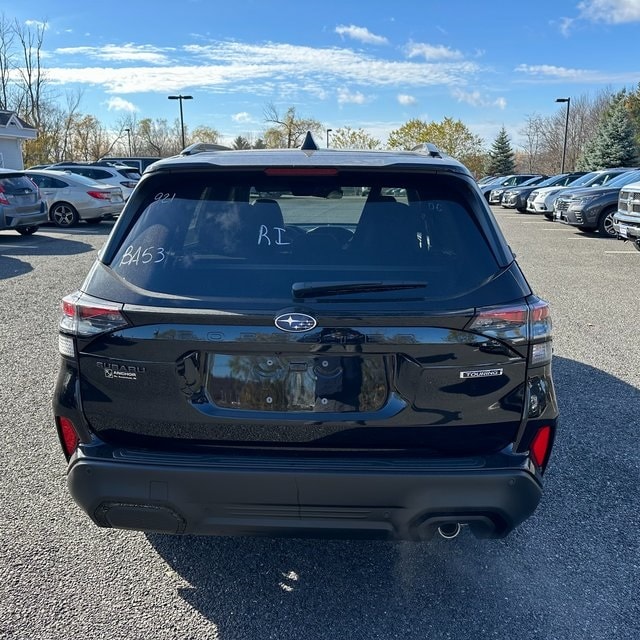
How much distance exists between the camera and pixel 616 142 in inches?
1767

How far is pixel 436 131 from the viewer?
70.8 m

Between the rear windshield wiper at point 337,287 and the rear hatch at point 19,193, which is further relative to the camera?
the rear hatch at point 19,193

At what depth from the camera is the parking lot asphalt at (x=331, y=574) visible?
95.9 inches

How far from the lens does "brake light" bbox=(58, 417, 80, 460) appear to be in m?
2.32

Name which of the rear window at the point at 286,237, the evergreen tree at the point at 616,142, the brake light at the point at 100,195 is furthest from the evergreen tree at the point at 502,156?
the rear window at the point at 286,237

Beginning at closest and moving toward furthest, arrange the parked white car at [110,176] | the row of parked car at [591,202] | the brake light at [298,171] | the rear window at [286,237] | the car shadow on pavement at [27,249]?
1. the rear window at [286,237]
2. the brake light at [298,171]
3. the car shadow on pavement at [27,249]
4. the row of parked car at [591,202]
5. the parked white car at [110,176]

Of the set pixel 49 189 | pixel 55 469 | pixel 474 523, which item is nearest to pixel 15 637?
pixel 55 469

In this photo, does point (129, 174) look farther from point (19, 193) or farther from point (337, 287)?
point (337, 287)

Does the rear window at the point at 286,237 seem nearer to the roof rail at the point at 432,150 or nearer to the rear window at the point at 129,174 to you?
the roof rail at the point at 432,150

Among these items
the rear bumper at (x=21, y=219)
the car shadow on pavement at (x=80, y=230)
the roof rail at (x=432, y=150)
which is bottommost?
the car shadow on pavement at (x=80, y=230)

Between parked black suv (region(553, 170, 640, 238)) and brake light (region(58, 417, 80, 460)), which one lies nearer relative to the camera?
brake light (region(58, 417, 80, 460))

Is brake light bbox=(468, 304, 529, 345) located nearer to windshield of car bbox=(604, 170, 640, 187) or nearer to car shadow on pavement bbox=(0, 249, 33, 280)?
car shadow on pavement bbox=(0, 249, 33, 280)

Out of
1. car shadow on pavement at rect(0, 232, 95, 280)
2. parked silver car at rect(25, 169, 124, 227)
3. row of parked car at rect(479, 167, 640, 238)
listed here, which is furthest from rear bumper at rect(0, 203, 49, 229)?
row of parked car at rect(479, 167, 640, 238)

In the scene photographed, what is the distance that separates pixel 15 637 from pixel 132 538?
2.37 feet
